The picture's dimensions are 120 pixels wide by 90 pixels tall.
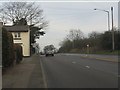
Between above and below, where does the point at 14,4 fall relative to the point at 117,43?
above

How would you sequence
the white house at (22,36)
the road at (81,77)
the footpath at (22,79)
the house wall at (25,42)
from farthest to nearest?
the white house at (22,36)
the house wall at (25,42)
the footpath at (22,79)
the road at (81,77)

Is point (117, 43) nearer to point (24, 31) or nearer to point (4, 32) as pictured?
point (24, 31)

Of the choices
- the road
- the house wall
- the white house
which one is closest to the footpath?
the road

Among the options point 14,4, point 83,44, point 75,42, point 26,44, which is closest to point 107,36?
point 26,44

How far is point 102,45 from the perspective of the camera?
8331 cm

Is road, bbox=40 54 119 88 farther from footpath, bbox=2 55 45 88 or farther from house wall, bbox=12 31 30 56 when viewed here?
house wall, bbox=12 31 30 56

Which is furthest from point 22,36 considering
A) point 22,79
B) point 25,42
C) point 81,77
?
point 22,79

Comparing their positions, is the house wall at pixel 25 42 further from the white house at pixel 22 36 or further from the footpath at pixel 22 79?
the footpath at pixel 22 79

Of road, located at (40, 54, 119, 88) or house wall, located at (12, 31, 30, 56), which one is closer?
road, located at (40, 54, 119, 88)

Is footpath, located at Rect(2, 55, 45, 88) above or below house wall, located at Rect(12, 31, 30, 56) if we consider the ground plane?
below

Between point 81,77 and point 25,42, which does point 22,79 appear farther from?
point 25,42

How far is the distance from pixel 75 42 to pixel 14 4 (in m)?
58.4

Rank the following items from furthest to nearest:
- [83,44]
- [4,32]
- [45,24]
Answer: [83,44], [45,24], [4,32]

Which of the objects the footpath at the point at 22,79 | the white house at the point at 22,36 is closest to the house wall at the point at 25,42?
the white house at the point at 22,36
